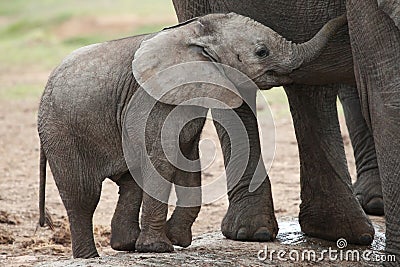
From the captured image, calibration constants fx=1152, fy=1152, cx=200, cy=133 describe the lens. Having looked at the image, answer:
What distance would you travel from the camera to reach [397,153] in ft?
13.1

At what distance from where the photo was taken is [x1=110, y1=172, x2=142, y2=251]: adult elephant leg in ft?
14.9

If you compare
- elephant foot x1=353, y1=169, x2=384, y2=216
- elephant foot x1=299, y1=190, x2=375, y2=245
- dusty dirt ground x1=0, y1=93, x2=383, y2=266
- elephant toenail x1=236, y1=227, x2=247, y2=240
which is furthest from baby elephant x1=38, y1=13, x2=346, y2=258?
elephant foot x1=353, y1=169, x2=384, y2=216

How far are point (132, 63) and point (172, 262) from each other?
2.46 ft

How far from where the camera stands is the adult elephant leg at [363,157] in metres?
5.82

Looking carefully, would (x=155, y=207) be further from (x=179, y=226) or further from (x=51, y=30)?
(x=51, y=30)

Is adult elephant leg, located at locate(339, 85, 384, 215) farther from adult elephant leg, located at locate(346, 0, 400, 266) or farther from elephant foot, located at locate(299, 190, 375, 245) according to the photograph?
adult elephant leg, located at locate(346, 0, 400, 266)

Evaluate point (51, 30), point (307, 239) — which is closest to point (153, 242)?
point (307, 239)

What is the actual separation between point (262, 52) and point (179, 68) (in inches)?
12.2

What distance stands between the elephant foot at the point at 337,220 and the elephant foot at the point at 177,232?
738 millimetres

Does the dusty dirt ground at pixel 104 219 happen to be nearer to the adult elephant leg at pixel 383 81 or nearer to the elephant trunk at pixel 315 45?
the adult elephant leg at pixel 383 81

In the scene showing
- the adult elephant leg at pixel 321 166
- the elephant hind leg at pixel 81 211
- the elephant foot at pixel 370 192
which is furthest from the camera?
the elephant foot at pixel 370 192

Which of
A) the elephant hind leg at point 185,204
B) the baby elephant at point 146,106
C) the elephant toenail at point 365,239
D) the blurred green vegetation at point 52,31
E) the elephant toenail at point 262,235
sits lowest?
the elephant toenail at point 365,239

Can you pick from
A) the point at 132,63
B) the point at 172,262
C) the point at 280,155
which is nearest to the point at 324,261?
the point at 172,262

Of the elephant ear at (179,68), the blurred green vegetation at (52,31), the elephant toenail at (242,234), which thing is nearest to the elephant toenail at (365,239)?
the elephant toenail at (242,234)
